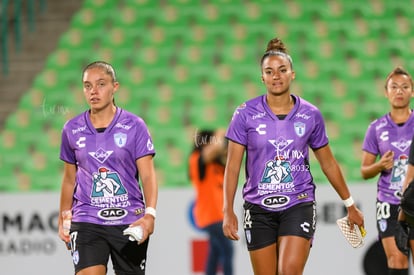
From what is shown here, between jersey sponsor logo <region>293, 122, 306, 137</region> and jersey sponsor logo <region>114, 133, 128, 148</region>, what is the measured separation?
1115 millimetres

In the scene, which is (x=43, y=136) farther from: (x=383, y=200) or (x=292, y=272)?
(x=292, y=272)

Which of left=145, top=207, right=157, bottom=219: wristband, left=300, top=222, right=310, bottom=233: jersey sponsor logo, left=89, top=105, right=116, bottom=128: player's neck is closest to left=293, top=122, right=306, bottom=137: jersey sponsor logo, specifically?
left=300, top=222, right=310, bottom=233: jersey sponsor logo

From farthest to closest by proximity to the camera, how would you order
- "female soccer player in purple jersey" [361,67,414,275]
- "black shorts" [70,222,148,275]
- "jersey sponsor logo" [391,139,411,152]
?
"jersey sponsor logo" [391,139,411,152], "female soccer player in purple jersey" [361,67,414,275], "black shorts" [70,222,148,275]

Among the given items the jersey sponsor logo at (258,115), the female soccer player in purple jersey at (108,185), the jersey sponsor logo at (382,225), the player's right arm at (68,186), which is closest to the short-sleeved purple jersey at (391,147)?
the jersey sponsor logo at (382,225)

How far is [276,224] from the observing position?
18.8 ft

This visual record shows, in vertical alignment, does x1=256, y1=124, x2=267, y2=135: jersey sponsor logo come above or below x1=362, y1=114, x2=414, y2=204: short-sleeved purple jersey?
above

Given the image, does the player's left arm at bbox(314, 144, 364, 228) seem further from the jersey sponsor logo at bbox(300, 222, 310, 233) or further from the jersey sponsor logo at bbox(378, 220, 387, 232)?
the jersey sponsor logo at bbox(378, 220, 387, 232)

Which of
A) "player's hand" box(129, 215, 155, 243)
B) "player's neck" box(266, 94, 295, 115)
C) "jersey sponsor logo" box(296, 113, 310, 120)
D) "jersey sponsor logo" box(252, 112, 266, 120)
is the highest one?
"player's neck" box(266, 94, 295, 115)

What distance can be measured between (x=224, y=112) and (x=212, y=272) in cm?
292

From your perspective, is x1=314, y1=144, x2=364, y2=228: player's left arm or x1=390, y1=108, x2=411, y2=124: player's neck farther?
x1=390, y1=108, x2=411, y2=124: player's neck

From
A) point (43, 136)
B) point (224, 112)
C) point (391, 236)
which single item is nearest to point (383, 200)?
point (391, 236)

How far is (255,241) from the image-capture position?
5.71 m

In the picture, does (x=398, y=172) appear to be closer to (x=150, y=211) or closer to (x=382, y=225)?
(x=382, y=225)

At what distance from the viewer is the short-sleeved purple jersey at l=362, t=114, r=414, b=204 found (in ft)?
24.0
